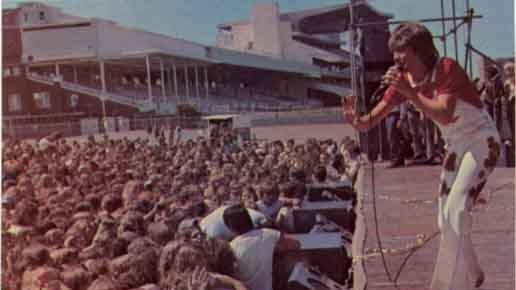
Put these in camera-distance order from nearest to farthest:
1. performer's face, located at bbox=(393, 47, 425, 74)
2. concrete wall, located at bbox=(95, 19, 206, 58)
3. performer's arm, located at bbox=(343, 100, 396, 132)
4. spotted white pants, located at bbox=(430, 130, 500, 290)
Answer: spotted white pants, located at bbox=(430, 130, 500, 290), performer's face, located at bbox=(393, 47, 425, 74), performer's arm, located at bbox=(343, 100, 396, 132), concrete wall, located at bbox=(95, 19, 206, 58)

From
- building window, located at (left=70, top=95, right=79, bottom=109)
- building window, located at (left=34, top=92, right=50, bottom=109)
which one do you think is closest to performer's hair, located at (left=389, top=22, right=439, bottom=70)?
building window, located at (left=70, top=95, right=79, bottom=109)

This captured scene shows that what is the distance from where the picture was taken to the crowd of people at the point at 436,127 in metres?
2.75

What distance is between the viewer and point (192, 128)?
319 centimetres

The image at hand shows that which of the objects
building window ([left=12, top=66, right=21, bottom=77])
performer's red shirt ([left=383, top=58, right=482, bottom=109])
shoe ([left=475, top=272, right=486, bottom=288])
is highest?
building window ([left=12, top=66, right=21, bottom=77])

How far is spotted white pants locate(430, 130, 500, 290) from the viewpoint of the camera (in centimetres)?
226

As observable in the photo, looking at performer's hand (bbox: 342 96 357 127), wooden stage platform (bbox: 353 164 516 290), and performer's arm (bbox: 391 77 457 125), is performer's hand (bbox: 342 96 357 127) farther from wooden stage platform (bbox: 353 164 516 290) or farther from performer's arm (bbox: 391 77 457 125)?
wooden stage platform (bbox: 353 164 516 290)

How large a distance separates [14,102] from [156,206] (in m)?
0.73

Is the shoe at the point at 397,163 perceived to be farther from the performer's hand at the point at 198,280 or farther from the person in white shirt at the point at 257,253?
the performer's hand at the point at 198,280

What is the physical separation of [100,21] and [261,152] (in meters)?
→ 0.83

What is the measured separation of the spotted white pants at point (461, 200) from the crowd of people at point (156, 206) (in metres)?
0.72

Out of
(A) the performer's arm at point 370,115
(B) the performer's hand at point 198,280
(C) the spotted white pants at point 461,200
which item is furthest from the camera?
(B) the performer's hand at point 198,280

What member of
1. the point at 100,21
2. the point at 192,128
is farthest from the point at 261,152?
the point at 100,21

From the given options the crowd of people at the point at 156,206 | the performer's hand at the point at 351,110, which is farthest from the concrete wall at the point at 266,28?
the performer's hand at the point at 351,110

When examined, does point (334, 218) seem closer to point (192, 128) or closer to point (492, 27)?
point (192, 128)
